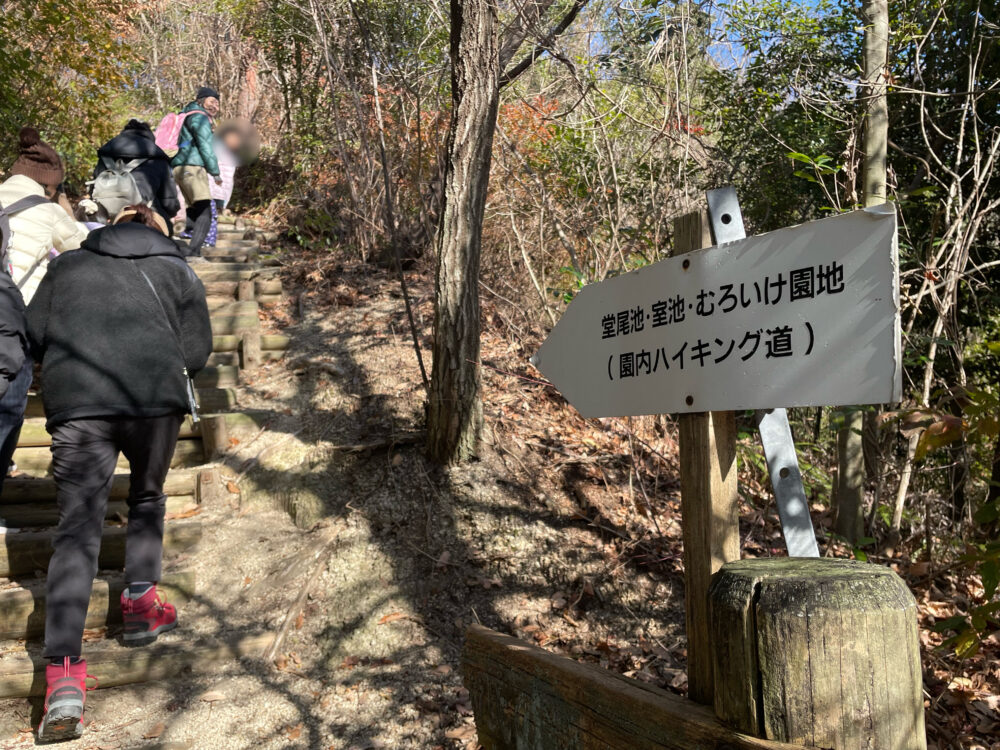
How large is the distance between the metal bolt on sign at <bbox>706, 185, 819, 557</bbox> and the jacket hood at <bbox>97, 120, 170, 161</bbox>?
252 inches

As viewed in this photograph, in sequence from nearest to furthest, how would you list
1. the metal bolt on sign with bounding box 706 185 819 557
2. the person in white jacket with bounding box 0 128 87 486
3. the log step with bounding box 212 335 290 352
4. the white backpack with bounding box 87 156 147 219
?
the metal bolt on sign with bounding box 706 185 819 557
the person in white jacket with bounding box 0 128 87 486
the white backpack with bounding box 87 156 147 219
the log step with bounding box 212 335 290 352

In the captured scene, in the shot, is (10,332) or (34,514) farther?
(34,514)

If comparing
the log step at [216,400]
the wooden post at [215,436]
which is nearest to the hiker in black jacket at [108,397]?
the wooden post at [215,436]

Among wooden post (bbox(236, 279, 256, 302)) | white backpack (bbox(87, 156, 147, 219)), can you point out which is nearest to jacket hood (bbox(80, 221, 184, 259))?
white backpack (bbox(87, 156, 147, 219))

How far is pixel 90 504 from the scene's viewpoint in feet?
11.2

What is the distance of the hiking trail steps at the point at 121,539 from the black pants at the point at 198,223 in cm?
159

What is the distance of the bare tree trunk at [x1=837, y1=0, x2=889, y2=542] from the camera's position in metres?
4.31

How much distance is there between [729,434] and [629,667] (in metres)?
2.28

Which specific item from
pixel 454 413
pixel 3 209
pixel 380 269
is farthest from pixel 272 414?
pixel 380 269

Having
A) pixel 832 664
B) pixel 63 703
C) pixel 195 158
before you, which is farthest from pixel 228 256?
pixel 832 664

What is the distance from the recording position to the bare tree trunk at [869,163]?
14.1ft

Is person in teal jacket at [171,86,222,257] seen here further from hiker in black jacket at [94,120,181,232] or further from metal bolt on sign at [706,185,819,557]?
metal bolt on sign at [706,185,819,557]

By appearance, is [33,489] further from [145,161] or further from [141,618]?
[145,161]

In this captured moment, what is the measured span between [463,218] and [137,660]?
113 inches
